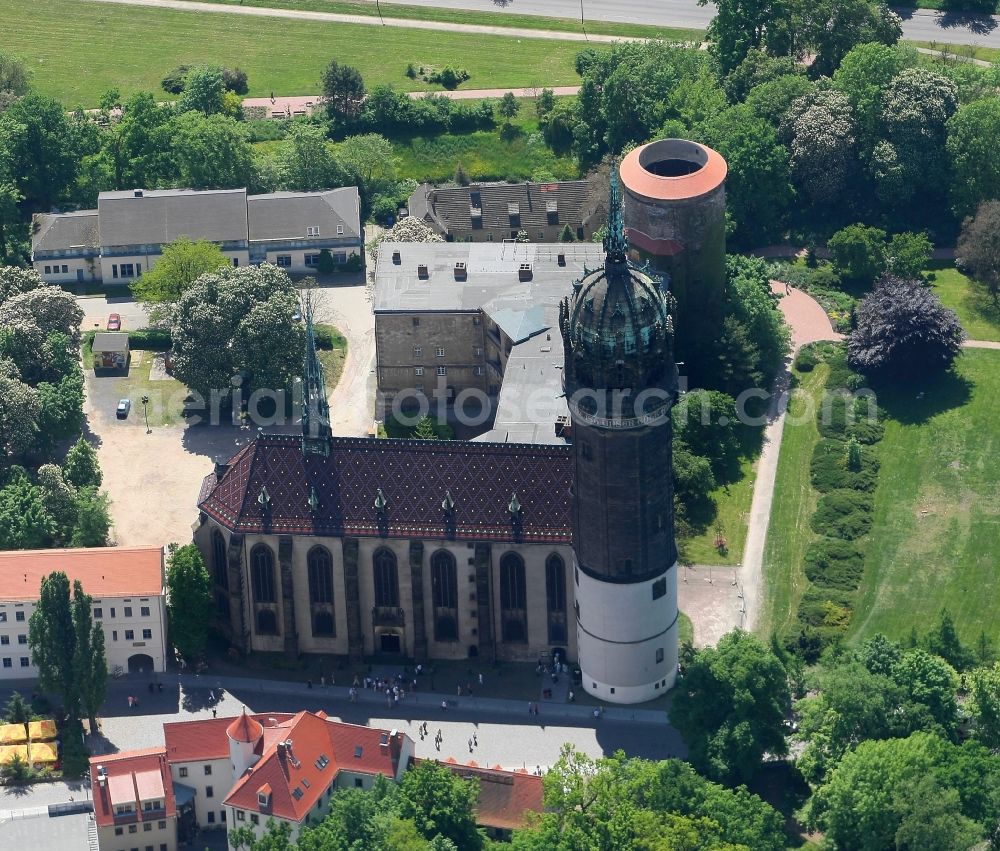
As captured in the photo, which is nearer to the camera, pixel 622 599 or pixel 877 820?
pixel 877 820

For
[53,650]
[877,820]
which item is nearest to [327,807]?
[53,650]

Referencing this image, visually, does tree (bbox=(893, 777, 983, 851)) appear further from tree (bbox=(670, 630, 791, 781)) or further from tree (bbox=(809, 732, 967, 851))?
tree (bbox=(670, 630, 791, 781))

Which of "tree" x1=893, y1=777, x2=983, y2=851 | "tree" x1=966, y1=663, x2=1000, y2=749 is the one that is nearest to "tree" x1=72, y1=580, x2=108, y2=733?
"tree" x1=893, y1=777, x2=983, y2=851

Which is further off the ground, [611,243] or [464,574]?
[611,243]

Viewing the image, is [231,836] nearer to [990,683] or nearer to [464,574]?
[464,574]

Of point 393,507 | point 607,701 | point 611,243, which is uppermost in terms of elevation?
point 611,243

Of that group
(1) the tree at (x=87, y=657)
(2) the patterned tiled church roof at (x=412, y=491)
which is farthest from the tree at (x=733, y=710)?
(1) the tree at (x=87, y=657)

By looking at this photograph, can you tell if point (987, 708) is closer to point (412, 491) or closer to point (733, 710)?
point (733, 710)

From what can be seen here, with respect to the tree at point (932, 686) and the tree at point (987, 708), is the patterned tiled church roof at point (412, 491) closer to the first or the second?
the tree at point (932, 686)
